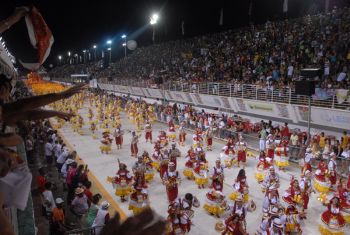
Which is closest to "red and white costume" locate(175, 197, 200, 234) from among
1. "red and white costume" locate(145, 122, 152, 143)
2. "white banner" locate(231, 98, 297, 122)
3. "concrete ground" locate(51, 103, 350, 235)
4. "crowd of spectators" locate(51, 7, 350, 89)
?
"concrete ground" locate(51, 103, 350, 235)

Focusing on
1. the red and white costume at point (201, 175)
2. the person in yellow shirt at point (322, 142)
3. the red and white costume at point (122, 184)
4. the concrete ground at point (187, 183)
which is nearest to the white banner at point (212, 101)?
the concrete ground at point (187, 183)

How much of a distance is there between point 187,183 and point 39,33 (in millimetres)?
10450

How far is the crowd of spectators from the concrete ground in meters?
5.54

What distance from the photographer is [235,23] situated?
1304 inches

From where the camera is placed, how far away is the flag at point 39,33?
9.02 feet

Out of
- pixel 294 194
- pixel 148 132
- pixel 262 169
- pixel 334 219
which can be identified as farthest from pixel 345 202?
pixel 148 132

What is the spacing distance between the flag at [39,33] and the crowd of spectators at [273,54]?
14.6m

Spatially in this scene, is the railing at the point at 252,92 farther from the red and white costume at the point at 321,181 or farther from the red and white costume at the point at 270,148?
the red and white costume at the point at 321,181

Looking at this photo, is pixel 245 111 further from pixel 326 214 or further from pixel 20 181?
pixel 20 181

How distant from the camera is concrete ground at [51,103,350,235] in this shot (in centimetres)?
941

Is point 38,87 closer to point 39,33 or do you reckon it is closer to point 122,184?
point 122,184

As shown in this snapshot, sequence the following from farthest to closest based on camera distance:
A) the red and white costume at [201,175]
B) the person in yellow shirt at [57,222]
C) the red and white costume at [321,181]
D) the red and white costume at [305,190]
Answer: the red and white costume at [201,175], the red and white costume at [321,181], the red and white costume at [305,190], the person in yellow shirt at [57,222]

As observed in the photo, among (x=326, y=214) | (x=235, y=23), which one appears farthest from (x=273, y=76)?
(x=235, y=23)

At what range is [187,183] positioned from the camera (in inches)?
500
